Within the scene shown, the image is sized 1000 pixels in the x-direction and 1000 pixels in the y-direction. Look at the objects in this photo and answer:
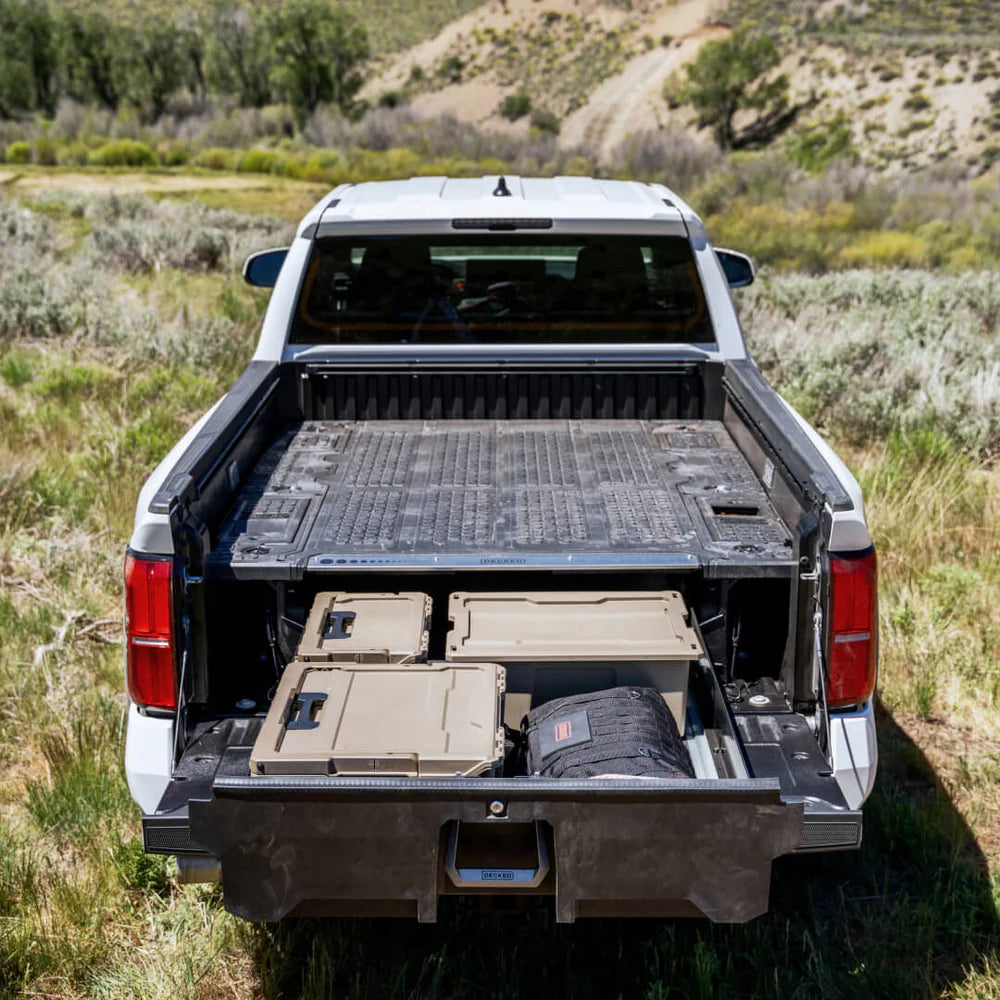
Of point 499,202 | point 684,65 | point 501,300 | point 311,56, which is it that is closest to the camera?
point 499,202

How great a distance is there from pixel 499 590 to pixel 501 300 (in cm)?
184

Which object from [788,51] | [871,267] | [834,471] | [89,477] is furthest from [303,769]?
[788,51]

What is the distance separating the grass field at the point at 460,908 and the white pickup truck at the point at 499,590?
0.67m

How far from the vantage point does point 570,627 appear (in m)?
2.92

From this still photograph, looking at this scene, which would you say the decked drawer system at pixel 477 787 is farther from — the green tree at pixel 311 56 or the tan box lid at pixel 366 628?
the green tree at pixel 311 56

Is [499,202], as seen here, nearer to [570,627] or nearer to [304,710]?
[570,627]

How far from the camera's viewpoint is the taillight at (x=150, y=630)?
268 cm

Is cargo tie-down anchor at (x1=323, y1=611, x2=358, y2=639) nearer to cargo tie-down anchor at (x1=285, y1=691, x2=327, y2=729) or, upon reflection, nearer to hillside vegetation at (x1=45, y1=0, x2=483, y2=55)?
cargo tie-down anchor at (x1=285, y1=691, x2=327, y2=729)

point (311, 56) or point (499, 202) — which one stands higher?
point (311, 56)

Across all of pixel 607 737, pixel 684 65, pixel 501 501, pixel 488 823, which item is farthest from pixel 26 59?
pixel 488 823

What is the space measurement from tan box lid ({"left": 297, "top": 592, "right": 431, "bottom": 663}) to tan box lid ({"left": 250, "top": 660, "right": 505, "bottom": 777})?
0.13 feet

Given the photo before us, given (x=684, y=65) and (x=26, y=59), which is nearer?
(x=26, y=59)

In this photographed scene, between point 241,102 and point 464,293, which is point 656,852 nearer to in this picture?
point 464,293

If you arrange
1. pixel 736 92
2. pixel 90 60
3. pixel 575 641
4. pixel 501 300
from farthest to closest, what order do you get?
pixel 90 60
pixel 736 92
pixel 501 300
pixel 575 641
